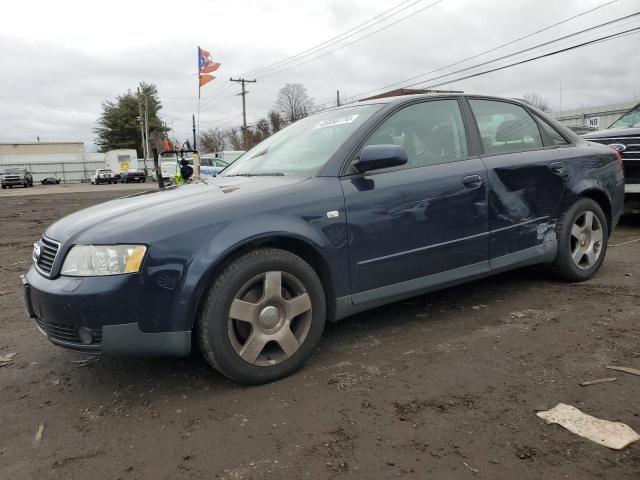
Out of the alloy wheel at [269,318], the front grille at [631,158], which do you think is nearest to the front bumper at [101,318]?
the alloy wheel at [269,318]

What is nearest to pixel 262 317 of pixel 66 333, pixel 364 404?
pixel 364 404

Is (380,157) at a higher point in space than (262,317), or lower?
higher

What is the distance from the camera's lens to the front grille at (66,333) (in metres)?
2.53

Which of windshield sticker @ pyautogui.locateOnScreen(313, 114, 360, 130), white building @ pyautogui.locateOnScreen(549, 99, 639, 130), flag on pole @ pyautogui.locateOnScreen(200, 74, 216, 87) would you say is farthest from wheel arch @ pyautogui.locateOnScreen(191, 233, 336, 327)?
white building @ pyautogui.locateOnScreen(549, 99, 639, 130)

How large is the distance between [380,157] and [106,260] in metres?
1.60

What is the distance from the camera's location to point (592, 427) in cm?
222

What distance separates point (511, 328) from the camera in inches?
135

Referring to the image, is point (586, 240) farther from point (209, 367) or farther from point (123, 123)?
point (123, 123)

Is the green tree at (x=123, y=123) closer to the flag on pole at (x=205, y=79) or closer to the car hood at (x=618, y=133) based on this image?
the flag on pole at (x=205, y=79)

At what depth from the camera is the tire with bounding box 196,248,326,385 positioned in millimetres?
2621

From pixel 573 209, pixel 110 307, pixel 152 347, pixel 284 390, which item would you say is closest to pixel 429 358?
pixel 284 390

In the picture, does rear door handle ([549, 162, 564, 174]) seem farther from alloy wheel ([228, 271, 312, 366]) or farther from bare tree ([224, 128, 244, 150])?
bare tree ([224, 128, 244, 150])

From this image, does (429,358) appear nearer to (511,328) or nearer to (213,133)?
(511,328)

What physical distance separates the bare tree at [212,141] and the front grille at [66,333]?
3349 inches
